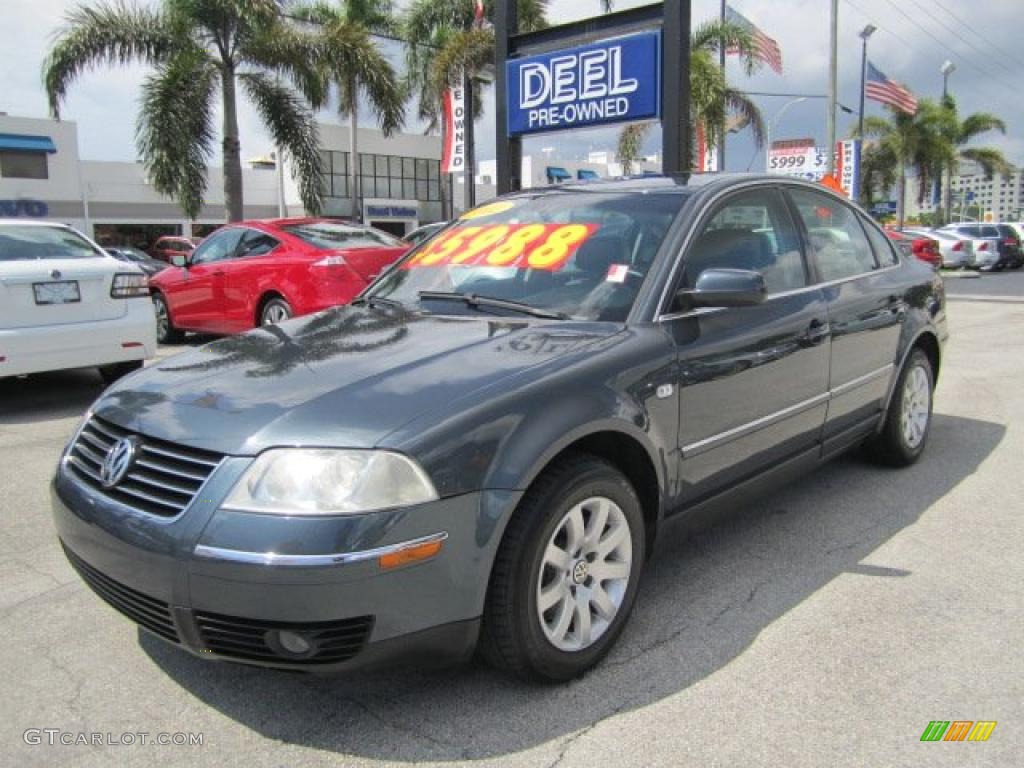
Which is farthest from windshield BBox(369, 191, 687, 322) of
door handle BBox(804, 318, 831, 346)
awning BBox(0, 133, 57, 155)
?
awning BBox(0, 133, 57, 155)

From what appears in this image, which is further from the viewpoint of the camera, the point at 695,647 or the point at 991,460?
the point at 991,460

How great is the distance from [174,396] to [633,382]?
57.5 inches

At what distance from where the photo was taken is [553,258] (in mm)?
3488

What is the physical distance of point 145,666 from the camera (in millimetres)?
2857

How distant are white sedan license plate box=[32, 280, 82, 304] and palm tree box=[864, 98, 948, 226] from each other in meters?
35.8

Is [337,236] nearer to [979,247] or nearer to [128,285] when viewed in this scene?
[128,285]

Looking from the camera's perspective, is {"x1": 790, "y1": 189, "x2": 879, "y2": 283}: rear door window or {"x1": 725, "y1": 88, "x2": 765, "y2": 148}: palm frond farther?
{"x1": 725, "y1": 88, "x2": 765, "y2": 148}: palm frond

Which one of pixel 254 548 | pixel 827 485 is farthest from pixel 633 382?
pixel 827 485

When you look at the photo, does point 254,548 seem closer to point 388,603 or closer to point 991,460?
point 388,603

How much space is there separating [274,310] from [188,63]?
10.7 m

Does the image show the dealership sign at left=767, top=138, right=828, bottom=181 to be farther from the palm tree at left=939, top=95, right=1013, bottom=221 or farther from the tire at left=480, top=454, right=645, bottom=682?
the tire at left=480, top=454, right=645, bottom=682

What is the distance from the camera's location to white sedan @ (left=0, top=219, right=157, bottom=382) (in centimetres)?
632

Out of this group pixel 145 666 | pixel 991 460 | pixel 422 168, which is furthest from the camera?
pixel 422 168

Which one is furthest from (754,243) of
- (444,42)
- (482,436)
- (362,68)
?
(444,42)
